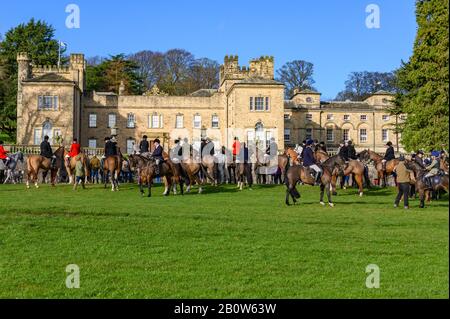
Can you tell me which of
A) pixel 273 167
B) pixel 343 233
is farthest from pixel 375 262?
pixel 273 167

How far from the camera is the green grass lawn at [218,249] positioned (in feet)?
26.0

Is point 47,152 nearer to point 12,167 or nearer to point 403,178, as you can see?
point 12,167

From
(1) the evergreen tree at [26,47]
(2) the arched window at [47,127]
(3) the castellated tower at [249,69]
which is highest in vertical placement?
(1) the evergreen tree at [26,47]

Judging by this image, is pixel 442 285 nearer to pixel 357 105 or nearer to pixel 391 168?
pixel 391 168

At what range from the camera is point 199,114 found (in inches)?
2445

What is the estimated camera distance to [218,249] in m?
10.5

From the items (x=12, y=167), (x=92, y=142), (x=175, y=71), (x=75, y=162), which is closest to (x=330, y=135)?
(x=175, y=71)

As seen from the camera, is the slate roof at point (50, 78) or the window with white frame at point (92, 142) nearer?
the slate roof at point (50, 78)

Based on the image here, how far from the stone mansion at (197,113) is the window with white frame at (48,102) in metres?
0.10

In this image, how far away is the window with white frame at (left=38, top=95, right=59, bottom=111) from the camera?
5475cm

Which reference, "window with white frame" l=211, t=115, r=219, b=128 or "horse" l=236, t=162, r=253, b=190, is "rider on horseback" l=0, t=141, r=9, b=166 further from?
"window with white frame" l=211, t=115, r=219, b=128

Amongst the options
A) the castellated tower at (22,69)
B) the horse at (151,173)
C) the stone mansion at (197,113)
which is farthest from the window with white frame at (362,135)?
the horse at (151,173)

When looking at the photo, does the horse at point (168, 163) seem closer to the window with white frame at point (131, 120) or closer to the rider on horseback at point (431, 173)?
the rider on horseback at point (431, 173)

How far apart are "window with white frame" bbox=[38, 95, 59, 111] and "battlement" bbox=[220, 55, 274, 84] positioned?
17632 millimetres
